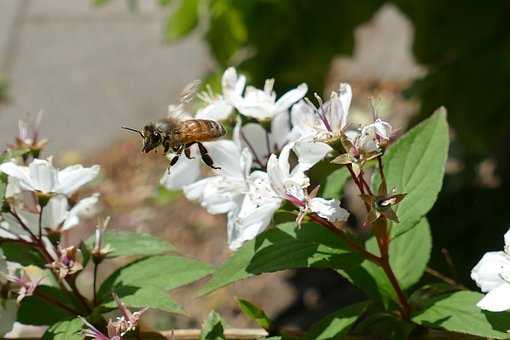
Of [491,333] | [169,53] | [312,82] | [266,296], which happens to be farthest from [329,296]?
[491,333]

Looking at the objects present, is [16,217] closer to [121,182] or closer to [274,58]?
[274,58]

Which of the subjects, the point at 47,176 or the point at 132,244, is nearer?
the point at 47,176

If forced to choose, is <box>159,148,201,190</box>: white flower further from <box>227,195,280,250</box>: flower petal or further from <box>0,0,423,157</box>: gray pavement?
<box>0,0,423,157</box>: gray pavement

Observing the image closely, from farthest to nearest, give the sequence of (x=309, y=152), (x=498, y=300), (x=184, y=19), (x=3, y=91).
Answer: (x=3, y=91), (x=184, y=19), (x=309, y=152), (x=498, y=300)

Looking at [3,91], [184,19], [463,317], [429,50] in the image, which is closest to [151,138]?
[463,317]

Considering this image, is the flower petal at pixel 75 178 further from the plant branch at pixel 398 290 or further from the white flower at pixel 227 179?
the plant branch at pixel 398 290

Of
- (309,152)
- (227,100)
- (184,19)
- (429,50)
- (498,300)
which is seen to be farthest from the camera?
(429,50)

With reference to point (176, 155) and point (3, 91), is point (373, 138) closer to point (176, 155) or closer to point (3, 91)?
point (176, 155)
